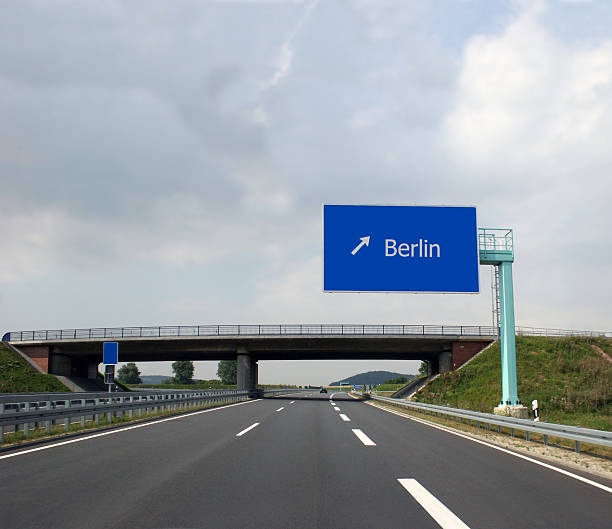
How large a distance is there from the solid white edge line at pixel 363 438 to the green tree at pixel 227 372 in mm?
175149

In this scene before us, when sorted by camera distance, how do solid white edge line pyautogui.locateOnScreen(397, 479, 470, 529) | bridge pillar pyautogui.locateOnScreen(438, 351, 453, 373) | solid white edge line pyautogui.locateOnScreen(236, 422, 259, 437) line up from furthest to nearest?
bridge pillar pyautogui.locateOnScreen(438, 351, 453, 373) < solid white edge line pyautogui.locateOnScreen(236, 422, 259, 437) < solid white edge line pyautogui.locateOnScreen(397, 479, 470, 529)

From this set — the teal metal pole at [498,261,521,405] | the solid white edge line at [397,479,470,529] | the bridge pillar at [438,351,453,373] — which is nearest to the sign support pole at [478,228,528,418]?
the teal metal pole at [498,261,521,405]

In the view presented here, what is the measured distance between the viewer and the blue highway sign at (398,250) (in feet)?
65.1

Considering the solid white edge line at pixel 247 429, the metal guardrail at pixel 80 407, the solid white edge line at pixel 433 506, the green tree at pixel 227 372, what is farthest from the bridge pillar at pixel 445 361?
the green tree at pixel 227 372

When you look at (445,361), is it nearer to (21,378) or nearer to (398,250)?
(398,250)

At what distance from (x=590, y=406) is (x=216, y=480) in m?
29.6

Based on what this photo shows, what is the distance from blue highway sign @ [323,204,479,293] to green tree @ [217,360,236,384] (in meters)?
171

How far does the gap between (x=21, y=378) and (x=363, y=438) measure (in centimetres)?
4146

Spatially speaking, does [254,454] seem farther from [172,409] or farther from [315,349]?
[315,349]

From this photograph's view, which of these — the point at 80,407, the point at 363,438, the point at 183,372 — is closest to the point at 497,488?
the point at 363,438

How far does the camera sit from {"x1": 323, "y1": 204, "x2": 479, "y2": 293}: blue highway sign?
19.8 meters

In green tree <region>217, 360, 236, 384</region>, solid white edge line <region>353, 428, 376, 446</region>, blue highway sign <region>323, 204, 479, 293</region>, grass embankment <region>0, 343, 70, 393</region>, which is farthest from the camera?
green tree <region>217, 360, 236, 384</region>

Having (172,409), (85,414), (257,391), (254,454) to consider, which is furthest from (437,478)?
(257,391)

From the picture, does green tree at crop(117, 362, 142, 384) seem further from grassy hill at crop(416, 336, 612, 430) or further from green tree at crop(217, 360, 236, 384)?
grassy hill at crop(416, 336, 612, 430)
